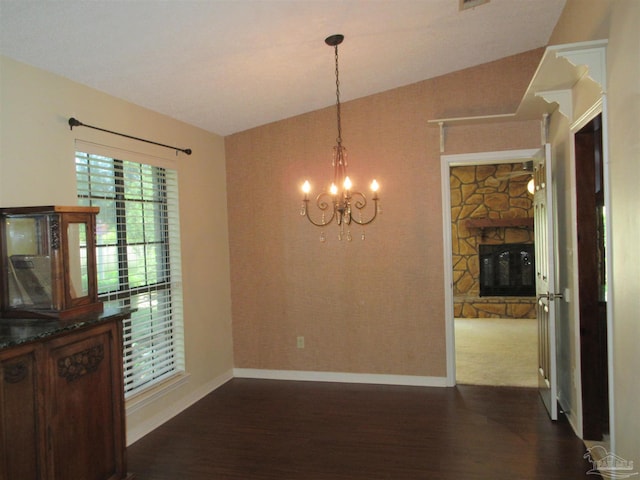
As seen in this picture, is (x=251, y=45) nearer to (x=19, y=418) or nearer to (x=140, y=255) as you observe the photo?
(x=140, y=255)

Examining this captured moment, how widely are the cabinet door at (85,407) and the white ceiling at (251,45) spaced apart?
1.58m

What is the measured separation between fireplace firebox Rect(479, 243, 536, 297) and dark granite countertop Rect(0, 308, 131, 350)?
21.7 ft

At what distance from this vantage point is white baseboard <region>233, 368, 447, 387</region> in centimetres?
455

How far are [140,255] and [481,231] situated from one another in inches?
235

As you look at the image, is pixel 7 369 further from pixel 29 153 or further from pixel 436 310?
pixel 436 310

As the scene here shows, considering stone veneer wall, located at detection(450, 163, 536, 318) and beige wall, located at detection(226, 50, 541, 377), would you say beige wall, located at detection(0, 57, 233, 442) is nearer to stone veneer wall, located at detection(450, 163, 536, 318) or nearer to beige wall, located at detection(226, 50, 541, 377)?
beige wall, located at detection(226, 50, 541, 377)

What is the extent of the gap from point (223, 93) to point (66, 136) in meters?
1.26

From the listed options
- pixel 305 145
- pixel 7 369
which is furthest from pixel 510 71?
pixel 7 369

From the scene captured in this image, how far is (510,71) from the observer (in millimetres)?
4332

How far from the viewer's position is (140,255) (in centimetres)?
376

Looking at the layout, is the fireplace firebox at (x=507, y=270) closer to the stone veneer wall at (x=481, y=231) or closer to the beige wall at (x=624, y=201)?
the stone veneer wall at (x=481, y=231)

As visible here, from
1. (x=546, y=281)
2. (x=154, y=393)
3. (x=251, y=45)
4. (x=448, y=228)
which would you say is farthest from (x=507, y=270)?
(x=251, y=45)

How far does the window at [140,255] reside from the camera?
337cm

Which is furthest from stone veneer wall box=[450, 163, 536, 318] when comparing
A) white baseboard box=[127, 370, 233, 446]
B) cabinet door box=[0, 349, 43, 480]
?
cabinet door box=[0, 349, 43, 480]
